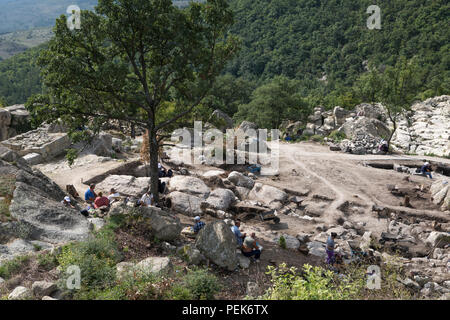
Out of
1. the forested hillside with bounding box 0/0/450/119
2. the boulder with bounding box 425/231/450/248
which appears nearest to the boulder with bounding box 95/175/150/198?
the boulder with bounding box 425/231/450/248

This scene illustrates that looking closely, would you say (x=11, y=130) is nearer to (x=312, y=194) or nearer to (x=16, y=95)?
(x=312, y=194)

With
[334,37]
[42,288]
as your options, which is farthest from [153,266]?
[334,37]

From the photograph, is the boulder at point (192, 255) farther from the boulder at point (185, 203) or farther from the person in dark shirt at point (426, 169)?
the person in dark shirt at point (426, 169)

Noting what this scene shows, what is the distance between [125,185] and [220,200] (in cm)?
493

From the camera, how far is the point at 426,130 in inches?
1400

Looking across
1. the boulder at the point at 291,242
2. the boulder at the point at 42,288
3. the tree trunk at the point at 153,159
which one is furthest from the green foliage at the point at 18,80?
the boulder at the point at 42,288

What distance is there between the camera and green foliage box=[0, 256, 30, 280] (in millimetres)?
7511

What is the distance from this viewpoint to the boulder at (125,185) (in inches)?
630

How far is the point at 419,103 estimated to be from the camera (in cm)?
4684

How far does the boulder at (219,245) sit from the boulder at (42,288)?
436 centimetres

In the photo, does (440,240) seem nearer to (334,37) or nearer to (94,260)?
(94,260)

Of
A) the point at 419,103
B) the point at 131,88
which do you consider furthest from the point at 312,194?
the point at 419,103

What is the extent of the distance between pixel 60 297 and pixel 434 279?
12.2 metres
